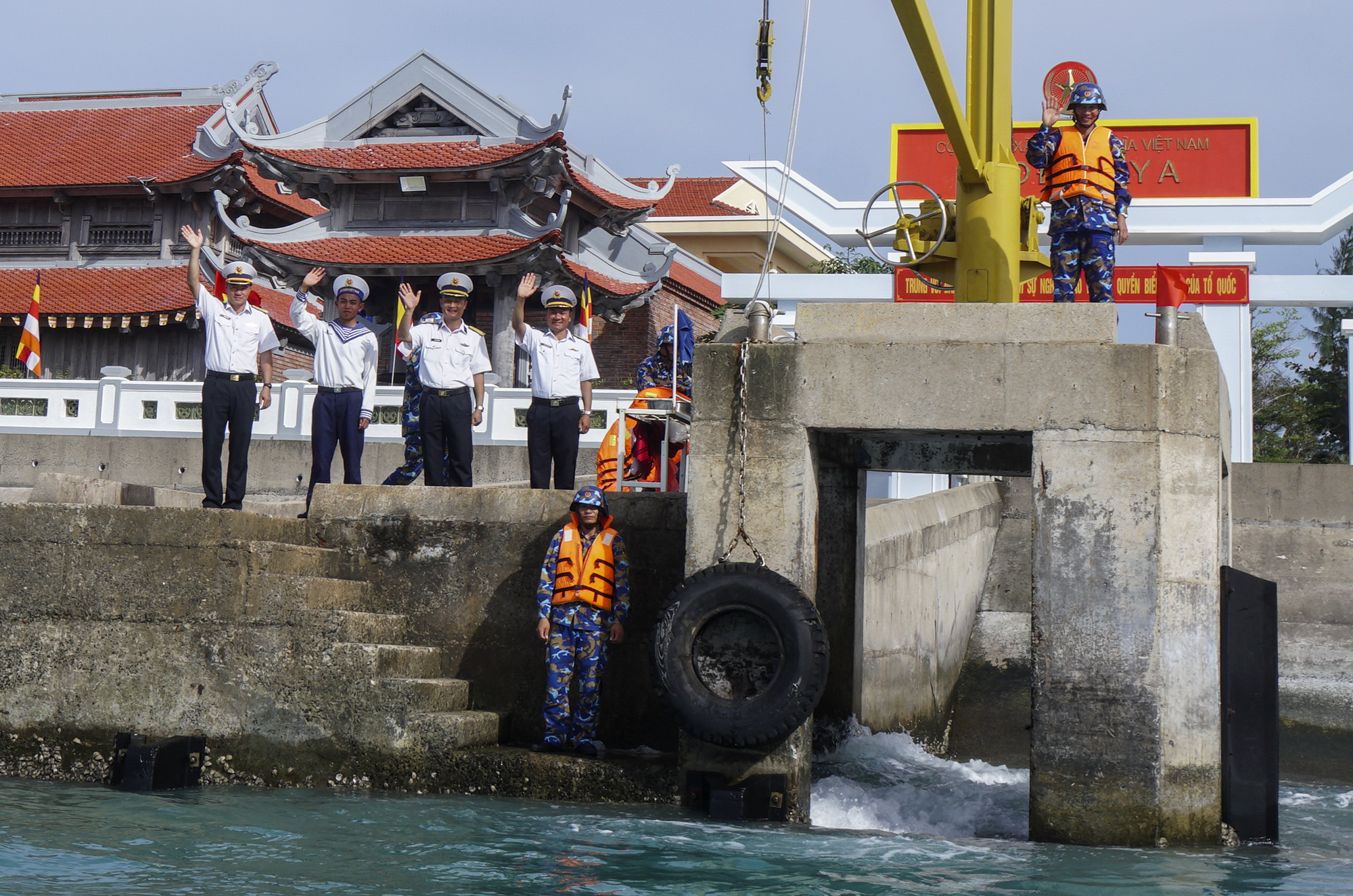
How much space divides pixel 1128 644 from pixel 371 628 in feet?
14.2

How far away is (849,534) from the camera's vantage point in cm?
897

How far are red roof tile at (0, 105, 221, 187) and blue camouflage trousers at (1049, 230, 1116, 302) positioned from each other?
2188cm

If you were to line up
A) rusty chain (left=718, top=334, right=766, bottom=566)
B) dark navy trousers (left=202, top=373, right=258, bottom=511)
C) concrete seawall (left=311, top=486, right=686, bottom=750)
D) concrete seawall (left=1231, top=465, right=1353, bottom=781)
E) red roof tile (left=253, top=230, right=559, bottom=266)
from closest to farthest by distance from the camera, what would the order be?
rusty chain (left=718, top=334, right=766, bottom=566), concrete seawall (left=311, top=486, right=686, bottom=750), dark navy trousers (left=202, top=373, right=258, bottom=511), concrete seawall (left=1231, top=465, right=1353, bottom=781), red roof tile (left=253, top=230, right=559, bottom=266)

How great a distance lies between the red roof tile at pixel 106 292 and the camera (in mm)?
25375

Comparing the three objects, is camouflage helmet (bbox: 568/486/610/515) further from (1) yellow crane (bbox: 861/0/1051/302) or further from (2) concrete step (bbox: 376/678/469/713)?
(1) yellow crane (bbox: 861/0/1051/302)

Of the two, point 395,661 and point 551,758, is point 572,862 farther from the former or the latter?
point 395,661

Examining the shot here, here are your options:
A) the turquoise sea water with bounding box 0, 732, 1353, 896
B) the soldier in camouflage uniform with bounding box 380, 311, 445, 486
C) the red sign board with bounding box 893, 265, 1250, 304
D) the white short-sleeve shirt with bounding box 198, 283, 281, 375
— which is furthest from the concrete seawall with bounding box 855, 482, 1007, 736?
the white short-sleeve shirt with bounding box 198, 283, 281, 375

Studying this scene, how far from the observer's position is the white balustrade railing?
1611cm

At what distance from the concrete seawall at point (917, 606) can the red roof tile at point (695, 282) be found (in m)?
15.2

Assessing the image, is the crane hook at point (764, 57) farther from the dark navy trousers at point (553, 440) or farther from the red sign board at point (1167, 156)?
the red sign board at point (1167, 156)

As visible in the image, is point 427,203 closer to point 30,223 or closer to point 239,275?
point 30,223

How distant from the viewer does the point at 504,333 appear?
24.6 meters

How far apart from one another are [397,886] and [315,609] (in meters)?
2.52

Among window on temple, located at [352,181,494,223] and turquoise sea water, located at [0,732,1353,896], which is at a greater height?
window on temple, located at [352,181,494,223]
